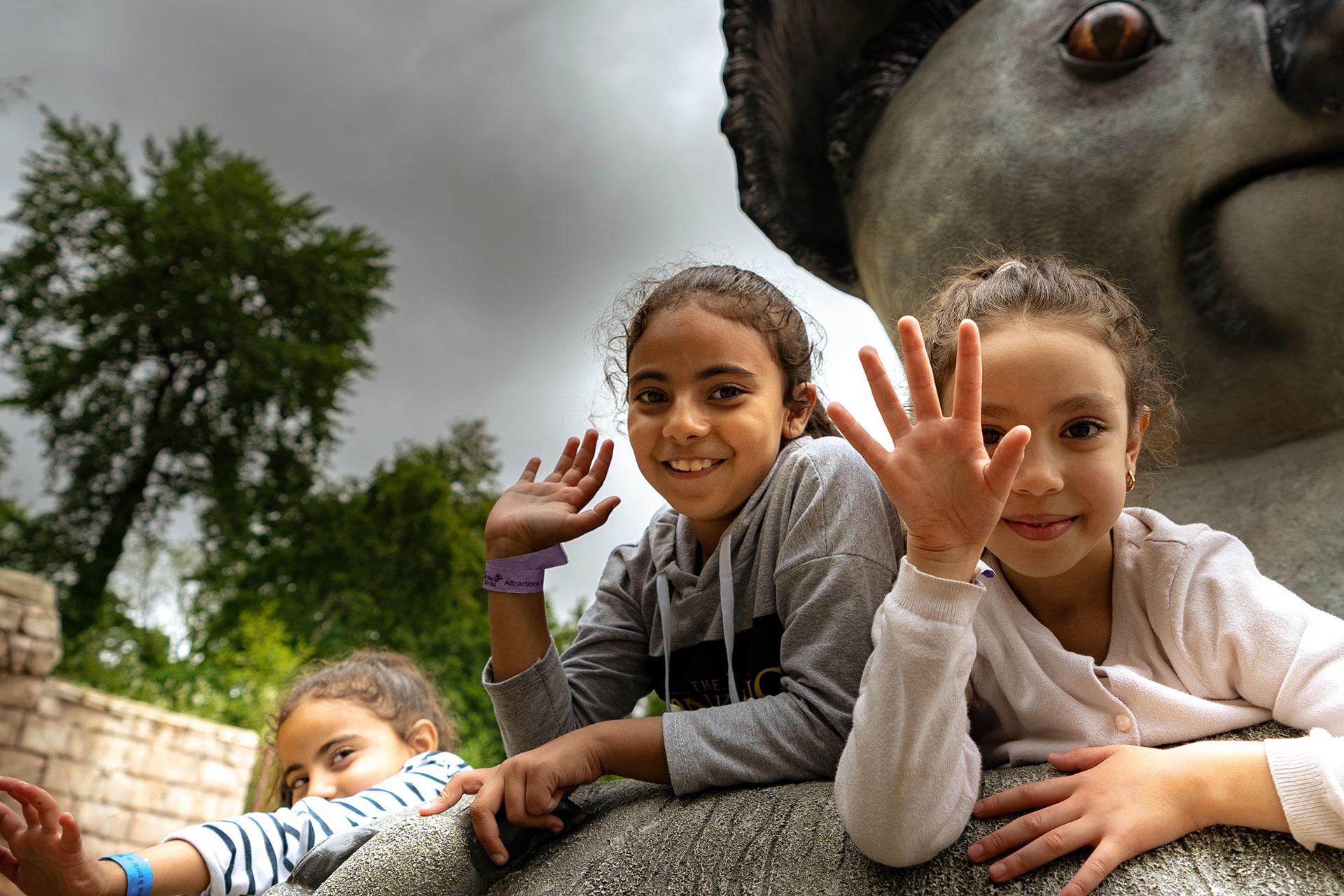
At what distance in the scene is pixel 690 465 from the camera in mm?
1533

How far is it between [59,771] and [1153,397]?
627cm

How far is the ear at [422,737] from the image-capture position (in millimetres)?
2221

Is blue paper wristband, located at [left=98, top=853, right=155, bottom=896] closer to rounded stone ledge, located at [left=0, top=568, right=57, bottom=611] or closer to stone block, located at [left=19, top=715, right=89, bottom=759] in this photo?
rounded stone ledge, located at [left=0, top=568, right=57, bottom=611]

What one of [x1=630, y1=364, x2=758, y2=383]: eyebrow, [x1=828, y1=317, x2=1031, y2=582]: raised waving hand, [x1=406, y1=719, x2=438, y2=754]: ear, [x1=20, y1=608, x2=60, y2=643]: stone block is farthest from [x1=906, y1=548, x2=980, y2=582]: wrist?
[x1=20, y1=608, x2=60, y2=643]: stone block

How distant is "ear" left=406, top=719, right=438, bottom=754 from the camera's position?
2.22 metres

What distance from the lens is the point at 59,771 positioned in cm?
589

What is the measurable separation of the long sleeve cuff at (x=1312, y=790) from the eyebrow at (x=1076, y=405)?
382 millimetres

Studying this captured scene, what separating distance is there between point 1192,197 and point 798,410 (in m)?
0.71

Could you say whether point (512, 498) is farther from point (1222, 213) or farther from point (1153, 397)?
point (1222, 213)

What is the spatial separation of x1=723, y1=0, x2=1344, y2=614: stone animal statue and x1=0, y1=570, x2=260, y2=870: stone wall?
17.5 ft

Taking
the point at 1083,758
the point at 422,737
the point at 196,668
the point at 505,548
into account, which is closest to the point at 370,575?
the point at 196,668

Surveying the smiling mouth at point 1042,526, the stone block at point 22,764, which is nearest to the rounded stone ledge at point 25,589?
the stone block at point 22,764

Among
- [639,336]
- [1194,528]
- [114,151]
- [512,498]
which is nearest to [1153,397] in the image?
[1194,528]

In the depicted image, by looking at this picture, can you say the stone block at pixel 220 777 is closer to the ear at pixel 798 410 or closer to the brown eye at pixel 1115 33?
the ear at pixel 798 410
